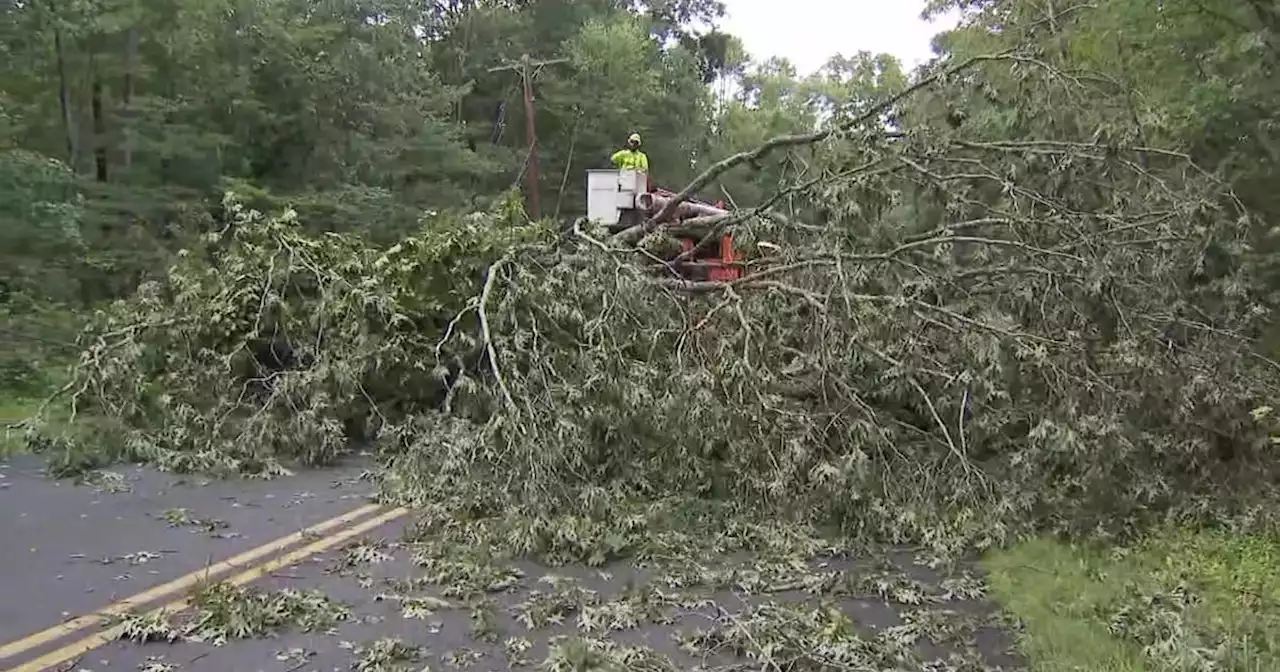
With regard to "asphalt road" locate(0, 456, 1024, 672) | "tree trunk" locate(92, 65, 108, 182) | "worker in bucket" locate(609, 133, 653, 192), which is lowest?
"asphalt road" locate(0, 456, 1024, 672)

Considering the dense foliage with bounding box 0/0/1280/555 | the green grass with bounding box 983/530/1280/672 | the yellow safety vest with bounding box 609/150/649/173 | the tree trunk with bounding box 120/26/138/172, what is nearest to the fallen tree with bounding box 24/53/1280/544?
the dense foliage with bounding box 0/0/1280/555

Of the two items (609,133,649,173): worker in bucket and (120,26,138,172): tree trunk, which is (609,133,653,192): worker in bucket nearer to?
(609,133,649,173): worker in bucket

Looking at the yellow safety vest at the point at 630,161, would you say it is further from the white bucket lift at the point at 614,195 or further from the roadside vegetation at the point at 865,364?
the roadside vegetation at the point at 865,364

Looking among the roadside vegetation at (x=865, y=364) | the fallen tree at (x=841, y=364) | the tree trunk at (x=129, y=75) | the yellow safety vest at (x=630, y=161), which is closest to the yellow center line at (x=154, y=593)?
the roadside vegetation at (x=865, y=364)

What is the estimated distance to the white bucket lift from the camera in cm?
1096

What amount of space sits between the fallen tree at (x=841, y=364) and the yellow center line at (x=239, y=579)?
21.9 inches

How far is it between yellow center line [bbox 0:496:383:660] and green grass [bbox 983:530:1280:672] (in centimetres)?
367

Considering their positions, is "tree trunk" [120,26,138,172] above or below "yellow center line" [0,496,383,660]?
above

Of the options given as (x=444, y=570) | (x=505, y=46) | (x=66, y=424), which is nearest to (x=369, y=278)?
(x=66, y=424)

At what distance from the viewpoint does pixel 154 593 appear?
4840mm

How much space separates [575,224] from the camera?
29.3 ft

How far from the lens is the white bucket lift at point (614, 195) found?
432 inches

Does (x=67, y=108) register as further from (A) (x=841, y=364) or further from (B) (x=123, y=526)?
(A) (x=841, y=364)

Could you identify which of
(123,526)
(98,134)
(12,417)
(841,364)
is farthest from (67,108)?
(841,364)
